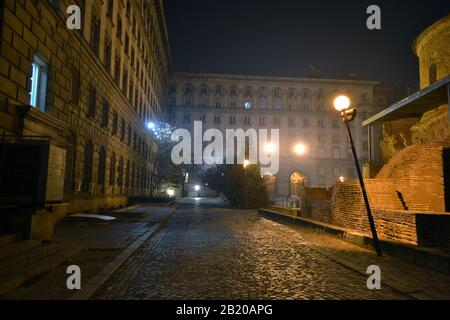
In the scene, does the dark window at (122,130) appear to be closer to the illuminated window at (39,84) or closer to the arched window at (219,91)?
the illuminated window at (39,84)

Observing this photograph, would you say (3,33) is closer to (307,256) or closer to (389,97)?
(307,256)

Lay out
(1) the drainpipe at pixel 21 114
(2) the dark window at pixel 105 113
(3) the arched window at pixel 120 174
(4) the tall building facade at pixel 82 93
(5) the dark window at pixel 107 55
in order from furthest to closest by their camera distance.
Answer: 1. (3) the arched window at pixel 120 174
2. (5) the dark window at pixel 107 55
3. (2) the dark window at pixel 105 113
4. (1) the drainpipe at pixel 21 114
5. (4) the tall building facade at pixel 82 93

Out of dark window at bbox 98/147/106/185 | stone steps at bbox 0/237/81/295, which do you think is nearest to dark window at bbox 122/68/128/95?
dark window at bbox 98/147/106/185

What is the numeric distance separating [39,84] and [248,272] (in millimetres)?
9553

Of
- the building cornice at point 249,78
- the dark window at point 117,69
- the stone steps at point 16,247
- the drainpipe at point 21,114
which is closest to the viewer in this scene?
the stone steps at point 16,247

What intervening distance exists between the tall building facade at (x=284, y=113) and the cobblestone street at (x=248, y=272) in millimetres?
59576

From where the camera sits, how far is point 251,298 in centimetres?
511

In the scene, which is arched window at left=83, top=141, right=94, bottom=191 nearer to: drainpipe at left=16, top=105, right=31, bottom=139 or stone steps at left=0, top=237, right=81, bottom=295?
drainpipe at left=16, top=105, right=31, bottom=139

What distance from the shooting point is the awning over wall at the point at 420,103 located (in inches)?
599

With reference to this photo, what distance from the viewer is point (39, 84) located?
1184cm

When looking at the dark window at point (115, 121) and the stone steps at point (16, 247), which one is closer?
the stone steps at point (16, 247)

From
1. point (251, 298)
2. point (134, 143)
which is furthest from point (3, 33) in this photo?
point (134, 143)

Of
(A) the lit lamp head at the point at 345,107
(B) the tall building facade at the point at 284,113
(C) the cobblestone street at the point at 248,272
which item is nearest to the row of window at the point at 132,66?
(C) the cobblestone street at the point at 248,272

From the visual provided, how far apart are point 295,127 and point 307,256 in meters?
63.0
